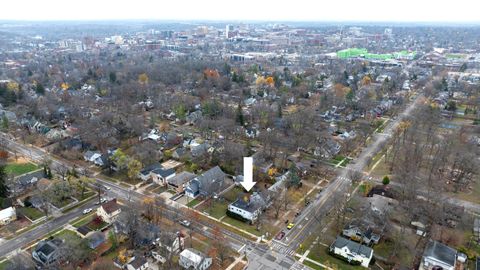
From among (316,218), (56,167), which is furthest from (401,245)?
(56,167)

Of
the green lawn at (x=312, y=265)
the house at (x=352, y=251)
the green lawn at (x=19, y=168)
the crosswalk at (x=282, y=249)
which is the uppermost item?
the house at (x=352, y=251)

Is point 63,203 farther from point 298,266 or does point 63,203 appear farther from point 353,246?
point 353,246

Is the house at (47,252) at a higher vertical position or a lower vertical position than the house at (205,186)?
lower

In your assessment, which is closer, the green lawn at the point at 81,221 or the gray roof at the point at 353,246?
the gray roof at the point at 353,246

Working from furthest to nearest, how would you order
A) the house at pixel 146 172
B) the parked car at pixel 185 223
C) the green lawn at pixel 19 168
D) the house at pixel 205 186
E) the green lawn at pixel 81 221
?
the green lawn at pixel 19 168
the house at pixel 146 172
the house at pixel 205 186
the green lawn at pixel 81 221
the parked car at pixel 185 223

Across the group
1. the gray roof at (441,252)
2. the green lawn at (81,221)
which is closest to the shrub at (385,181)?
the gray roof at (441,252)

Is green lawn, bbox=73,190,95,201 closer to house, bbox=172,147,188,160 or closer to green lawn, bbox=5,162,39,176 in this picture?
green lawn, bbox=5,162,39,176

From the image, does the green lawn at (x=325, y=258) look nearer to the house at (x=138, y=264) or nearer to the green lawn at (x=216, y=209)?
the green lawn at (x=216, y=209)
